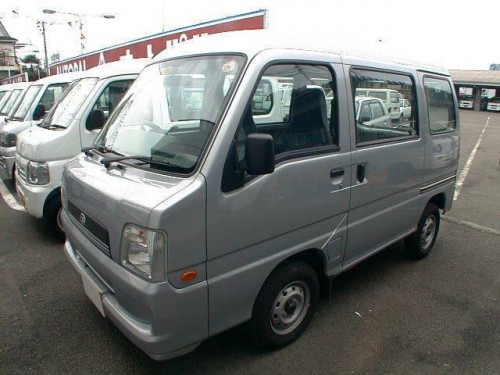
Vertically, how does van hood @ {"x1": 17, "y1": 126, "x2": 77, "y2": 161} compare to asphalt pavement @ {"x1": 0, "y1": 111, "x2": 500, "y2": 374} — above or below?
above

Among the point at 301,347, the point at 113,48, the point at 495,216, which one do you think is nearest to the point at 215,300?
the point at 301,347

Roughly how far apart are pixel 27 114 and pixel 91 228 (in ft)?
18.4

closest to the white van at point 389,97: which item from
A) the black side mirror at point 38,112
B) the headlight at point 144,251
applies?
the headlight at point 144,251

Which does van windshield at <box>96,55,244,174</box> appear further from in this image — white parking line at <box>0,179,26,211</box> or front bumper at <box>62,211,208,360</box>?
white parking line at <box>0,179,26,211</box>

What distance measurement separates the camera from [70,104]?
198 inches

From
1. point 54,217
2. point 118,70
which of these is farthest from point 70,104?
point 54,217

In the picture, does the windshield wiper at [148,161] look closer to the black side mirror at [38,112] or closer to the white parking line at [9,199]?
the white parking line at [9,199]

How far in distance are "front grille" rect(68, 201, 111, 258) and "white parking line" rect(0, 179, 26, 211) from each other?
13.1 feet

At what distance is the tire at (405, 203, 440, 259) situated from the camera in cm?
411

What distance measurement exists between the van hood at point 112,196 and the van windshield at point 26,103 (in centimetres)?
551

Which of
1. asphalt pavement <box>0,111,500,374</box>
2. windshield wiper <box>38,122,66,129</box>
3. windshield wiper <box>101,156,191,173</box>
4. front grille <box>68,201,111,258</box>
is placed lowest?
asphalt pavement <box>0,111,500,374</box>

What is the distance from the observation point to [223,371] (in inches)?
98.6

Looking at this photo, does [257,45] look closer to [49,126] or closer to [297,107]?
[297,107]

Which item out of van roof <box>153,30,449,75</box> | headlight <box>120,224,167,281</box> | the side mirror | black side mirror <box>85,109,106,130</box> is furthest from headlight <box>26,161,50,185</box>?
the side mirror
